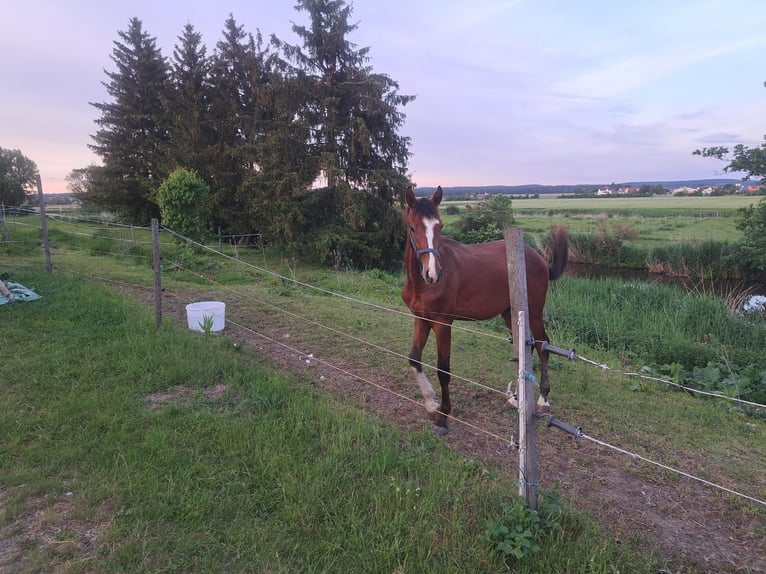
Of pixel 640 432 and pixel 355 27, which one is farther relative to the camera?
pixel 355 27

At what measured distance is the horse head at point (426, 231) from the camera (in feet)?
10.0

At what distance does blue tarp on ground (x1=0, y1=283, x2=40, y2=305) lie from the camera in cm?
597

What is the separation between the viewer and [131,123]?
23.4 m

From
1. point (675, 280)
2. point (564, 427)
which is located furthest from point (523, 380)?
point (675, 280)

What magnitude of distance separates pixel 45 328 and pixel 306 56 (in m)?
15.9

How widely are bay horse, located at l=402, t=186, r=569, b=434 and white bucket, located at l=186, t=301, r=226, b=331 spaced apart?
301 cm

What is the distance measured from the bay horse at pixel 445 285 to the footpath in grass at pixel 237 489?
708mm

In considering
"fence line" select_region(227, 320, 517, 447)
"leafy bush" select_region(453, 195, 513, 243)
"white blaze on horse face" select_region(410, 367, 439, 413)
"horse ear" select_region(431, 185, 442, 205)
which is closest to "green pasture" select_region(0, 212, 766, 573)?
"fence line" select_region(227, 320, 517, 447)

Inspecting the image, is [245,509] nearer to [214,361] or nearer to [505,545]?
[505,545]

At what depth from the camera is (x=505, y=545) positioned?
2004 mm

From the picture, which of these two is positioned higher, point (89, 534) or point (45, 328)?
point (45, 328)

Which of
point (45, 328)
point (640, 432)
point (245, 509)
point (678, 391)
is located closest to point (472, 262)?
point (640, 432)

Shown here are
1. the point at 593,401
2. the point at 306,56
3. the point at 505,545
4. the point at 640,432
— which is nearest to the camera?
the point at 505,545

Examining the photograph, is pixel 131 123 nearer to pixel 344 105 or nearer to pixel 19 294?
pixel 344 105
